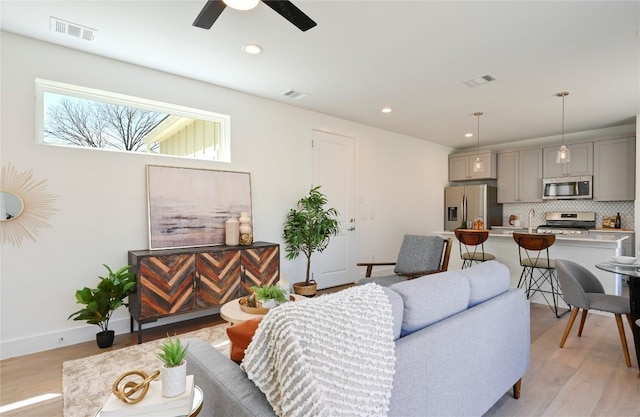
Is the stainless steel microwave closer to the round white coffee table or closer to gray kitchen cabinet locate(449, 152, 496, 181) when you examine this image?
gray kitchen cabinet locate(449, 152, 496, 181)

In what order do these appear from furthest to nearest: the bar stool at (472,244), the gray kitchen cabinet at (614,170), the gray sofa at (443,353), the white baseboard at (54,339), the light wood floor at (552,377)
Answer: the gray kitchen cabinet at (614,170)
the bar stool at (472,244)
the white baseboard at (54,339)
the light wood floor at (552,377)
the gray sofa at (443,353)

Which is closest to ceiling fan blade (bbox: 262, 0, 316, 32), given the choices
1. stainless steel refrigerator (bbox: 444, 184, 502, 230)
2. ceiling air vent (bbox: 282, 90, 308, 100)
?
ceiling air vent (bbox: 282, 90, 308, 100)

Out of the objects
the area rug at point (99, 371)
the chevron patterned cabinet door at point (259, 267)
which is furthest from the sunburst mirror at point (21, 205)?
the chevron patterned cabinet door at point (259, 267)

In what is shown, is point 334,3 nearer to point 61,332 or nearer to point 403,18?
point 403,18

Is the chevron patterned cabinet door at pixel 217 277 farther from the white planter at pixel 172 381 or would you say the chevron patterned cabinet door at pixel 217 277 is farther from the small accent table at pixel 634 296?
the small accent table at pixel 634 296

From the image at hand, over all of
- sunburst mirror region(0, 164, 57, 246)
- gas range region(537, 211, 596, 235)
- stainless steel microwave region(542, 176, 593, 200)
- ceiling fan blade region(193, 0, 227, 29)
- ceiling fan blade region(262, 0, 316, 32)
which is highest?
ceiling fan blade region(193, 0, 227, 29)

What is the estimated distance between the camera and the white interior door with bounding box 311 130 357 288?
16.5 ft

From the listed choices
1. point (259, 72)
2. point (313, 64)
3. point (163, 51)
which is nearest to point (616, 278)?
point (313, 64)

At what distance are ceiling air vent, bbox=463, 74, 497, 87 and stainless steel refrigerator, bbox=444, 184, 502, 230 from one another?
133 inches

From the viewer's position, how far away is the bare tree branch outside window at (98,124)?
309 centimetres

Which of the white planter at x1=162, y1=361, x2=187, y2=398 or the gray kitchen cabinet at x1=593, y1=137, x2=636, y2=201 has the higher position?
the gray kitchen cabinet at x1=593, y1=137, x2=636, y2=201

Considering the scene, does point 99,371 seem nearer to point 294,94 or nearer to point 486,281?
point 486,281

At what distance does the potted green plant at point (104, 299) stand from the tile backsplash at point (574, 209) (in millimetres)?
7083

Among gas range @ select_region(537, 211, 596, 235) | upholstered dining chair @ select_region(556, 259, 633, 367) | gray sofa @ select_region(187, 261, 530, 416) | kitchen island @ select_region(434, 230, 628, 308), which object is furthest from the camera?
gas range @ select_region(537, 211, 596, 235)
